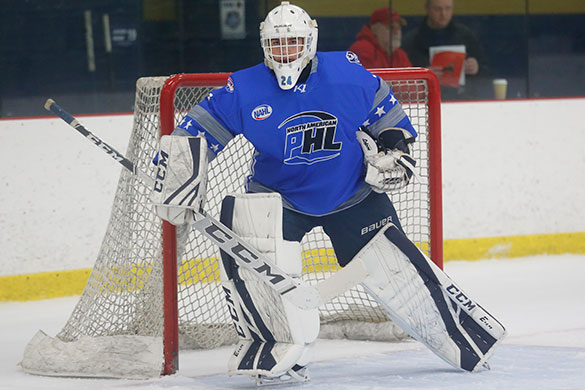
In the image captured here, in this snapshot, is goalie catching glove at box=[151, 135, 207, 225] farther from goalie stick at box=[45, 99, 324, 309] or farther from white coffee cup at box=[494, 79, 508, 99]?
white coffee cup at box=[494, 79, 508, 99]

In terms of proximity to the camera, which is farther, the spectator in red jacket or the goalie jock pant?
the spectator in red jacket

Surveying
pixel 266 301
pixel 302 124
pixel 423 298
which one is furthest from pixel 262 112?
pixel 423 298

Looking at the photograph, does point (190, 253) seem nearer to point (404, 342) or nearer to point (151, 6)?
point (404, 342)

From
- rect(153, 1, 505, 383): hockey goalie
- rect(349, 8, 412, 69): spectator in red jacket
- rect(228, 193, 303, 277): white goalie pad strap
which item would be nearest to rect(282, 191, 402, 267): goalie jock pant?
rect(153, 1, 505, 383): hockey goalie

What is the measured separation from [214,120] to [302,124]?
0.82 ft

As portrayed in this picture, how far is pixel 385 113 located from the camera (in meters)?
2.85

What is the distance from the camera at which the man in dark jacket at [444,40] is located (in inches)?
Answer: 202

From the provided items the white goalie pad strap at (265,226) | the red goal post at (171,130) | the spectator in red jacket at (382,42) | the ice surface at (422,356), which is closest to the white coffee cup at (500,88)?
the spectator in red jacket at (382,42)

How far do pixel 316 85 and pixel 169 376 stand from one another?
0.98 m

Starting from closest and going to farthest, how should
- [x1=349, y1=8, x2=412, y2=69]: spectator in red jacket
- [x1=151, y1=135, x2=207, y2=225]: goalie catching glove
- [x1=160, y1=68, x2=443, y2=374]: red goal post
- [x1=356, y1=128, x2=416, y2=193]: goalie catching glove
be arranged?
[x1=151, y1=135, x2=207, y2=225]: goalie catching glove, [x1=356, y1=128, x2=416, y2=193]: goalie catching glove, [x1=160, y1=68, x2=443, y2=374]: red goal post, [x1=349, y1=8, x2=412, y2=69]: spectator in red jacket

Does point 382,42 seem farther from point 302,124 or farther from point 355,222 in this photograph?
point 302,124

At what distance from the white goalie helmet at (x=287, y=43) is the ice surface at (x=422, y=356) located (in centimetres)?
88

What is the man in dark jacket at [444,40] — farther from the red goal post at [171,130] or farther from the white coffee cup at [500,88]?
the red goal post at [171,130]

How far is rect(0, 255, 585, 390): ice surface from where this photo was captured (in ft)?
9.12
